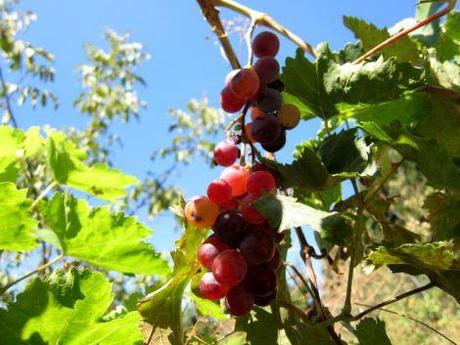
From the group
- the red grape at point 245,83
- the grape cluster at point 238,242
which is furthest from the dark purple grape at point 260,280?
the red grape at point 245,83

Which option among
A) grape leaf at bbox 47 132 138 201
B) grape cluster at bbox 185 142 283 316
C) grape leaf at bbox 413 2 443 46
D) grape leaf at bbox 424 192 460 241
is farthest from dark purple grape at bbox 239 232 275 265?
grape leaf at bbox 47 132 138 201

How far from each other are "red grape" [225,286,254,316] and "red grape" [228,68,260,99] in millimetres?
249

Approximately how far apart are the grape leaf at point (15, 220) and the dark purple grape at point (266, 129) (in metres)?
0.44

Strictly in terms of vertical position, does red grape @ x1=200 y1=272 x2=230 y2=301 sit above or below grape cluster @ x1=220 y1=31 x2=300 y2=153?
below

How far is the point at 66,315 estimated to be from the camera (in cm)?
79

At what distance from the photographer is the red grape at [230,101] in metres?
0.71

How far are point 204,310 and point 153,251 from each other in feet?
0.53

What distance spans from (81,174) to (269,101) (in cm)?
89

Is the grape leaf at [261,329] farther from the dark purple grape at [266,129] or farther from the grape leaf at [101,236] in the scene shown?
the grape leaf at [101,236]

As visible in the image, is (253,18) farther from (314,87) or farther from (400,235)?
(400,235)

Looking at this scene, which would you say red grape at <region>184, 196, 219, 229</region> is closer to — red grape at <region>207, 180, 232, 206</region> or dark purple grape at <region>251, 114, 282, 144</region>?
red grape at <region>207, 180, 232, 206</region>

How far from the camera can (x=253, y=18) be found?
0.86 meters

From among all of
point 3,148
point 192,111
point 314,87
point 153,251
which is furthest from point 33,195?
point 192,111

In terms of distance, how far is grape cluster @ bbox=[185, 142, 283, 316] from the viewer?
0.61 meters
